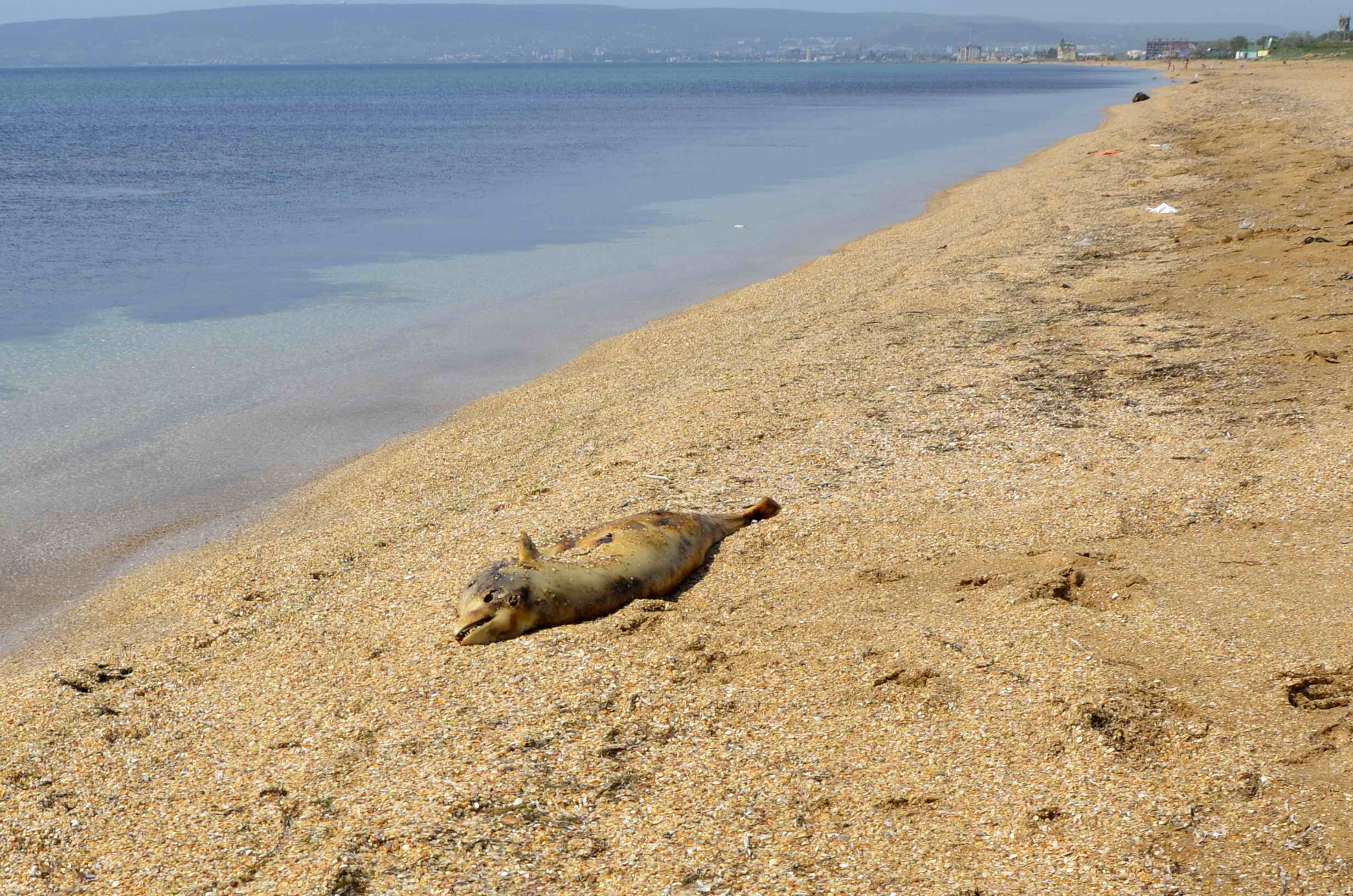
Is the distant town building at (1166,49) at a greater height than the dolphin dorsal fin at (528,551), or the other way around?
the distant town building at (1166,49)

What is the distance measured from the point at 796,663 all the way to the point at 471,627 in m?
1.39

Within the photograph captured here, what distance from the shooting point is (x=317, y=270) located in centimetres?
1520

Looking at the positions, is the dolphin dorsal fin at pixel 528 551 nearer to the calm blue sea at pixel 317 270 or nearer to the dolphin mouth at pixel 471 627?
the dolphin mouth at pixel 471 627

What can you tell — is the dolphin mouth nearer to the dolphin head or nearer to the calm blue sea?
the dolphin head

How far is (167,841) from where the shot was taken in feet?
11.0

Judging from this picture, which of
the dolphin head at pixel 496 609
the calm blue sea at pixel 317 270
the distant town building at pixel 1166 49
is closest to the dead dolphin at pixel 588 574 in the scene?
the dolphin head at pixel 496 609

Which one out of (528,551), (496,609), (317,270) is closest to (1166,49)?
(317,270)

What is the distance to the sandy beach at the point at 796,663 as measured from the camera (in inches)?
127

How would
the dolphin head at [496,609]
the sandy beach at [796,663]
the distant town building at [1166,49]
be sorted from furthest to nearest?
the distant town building at [1166,49] < the dolphin head at [496,609] < the sandy beach at [796,663]

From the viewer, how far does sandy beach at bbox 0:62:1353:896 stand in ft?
10.6

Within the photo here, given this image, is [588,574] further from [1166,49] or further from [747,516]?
[1166,49]

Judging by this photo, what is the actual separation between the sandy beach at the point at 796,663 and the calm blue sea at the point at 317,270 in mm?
1073

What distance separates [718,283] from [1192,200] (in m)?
6.85

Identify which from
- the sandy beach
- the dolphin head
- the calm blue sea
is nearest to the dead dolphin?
the dolphin head
